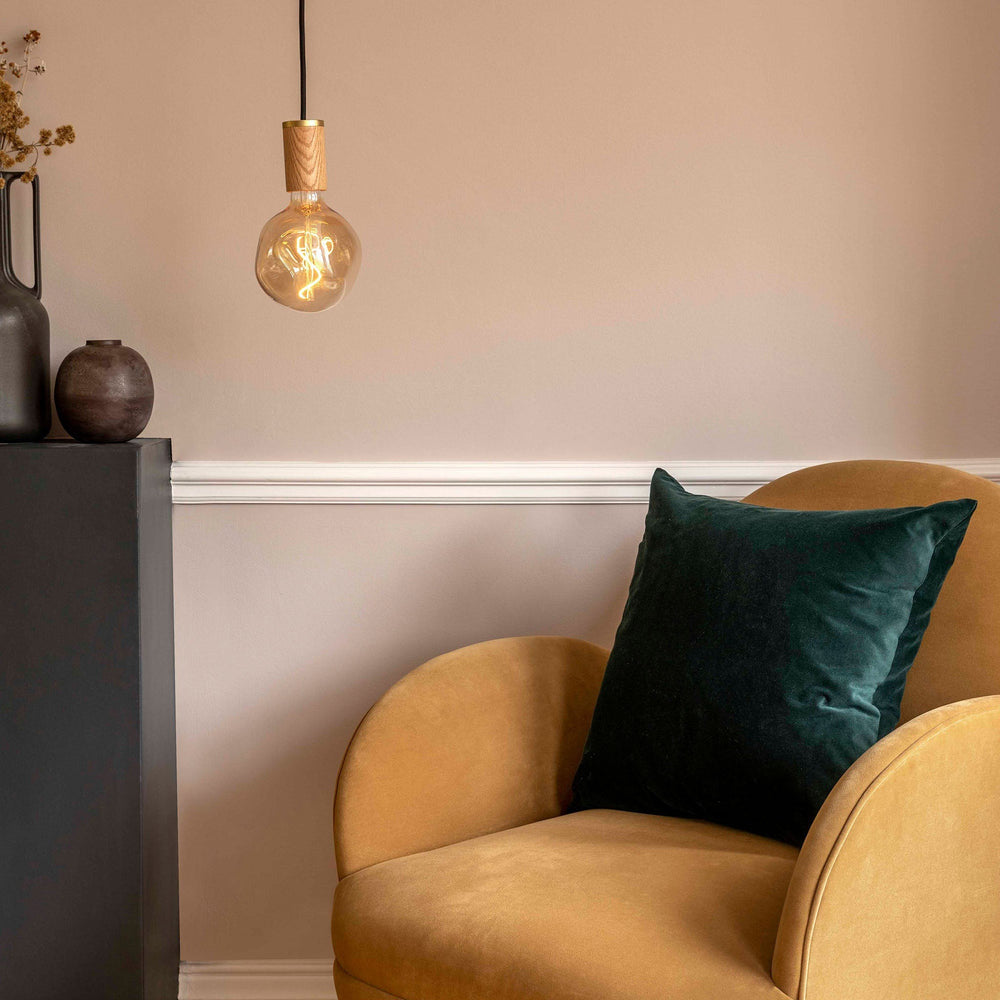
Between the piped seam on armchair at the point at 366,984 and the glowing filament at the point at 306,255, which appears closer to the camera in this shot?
the piped seam on armchair at the point at 366,984

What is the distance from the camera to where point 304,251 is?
4.37ft

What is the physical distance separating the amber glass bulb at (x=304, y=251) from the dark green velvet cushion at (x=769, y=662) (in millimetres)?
610

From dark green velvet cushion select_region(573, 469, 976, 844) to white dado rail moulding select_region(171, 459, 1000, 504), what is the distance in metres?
0.42

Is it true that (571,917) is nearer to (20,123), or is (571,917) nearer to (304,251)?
(304,251)

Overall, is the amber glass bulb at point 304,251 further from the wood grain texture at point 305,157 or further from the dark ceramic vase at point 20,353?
the dark ceramic vase at point 20,353

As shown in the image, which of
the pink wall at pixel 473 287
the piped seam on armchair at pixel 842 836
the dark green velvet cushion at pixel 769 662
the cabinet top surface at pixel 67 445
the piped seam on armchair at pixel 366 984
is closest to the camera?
the piped seam on armchair at pixel 842 836

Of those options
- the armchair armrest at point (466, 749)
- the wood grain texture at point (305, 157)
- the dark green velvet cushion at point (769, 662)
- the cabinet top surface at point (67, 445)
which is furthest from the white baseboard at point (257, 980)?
the wood grain texture at point (305, 157)

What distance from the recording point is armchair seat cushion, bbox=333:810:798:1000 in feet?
3.15

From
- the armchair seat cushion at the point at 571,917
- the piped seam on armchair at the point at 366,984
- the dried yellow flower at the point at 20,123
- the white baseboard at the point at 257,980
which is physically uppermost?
the dried yellow flower at the point at 20,123

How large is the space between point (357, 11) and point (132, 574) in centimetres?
101

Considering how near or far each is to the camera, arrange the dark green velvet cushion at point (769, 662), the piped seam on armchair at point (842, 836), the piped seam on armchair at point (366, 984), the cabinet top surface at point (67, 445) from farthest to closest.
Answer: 1. the cabinet top surface at point (67, 445)
2. the dark green velvet cushion at point (769, 662)
3. the piped seam on armchair at point (366, 984)
4. the piped seam on armchair at point (842, 836)

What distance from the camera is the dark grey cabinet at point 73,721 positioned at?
4.89ft

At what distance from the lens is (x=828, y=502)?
1549 millimetres

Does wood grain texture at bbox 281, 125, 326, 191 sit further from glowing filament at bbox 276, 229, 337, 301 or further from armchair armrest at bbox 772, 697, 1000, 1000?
armchair armrest at bbox 772, 697, 1000, 1000
